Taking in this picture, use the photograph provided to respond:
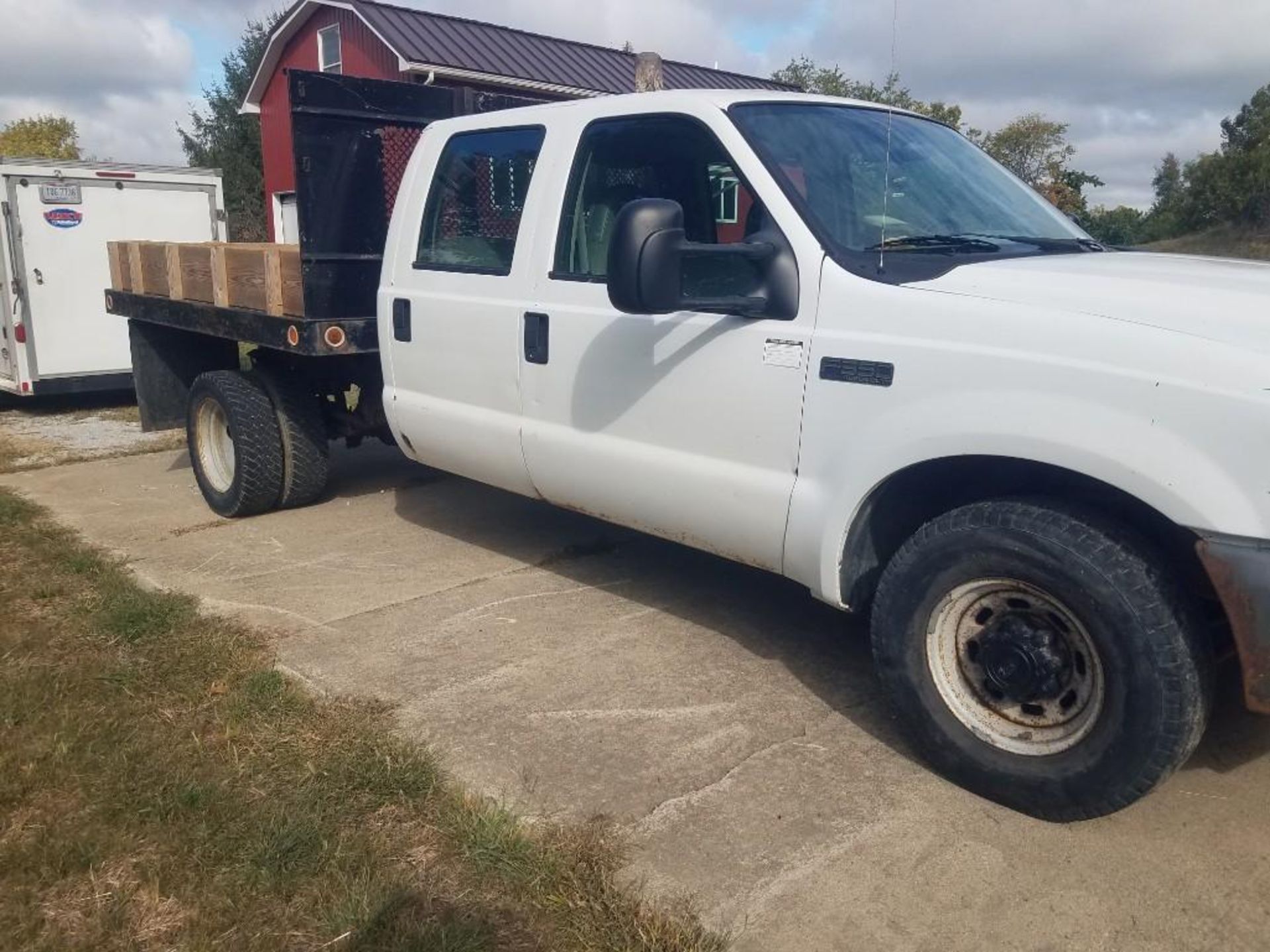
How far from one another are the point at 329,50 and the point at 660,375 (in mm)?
24084

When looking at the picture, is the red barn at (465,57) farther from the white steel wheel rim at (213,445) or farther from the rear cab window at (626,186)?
the rear cab window at (626,186)

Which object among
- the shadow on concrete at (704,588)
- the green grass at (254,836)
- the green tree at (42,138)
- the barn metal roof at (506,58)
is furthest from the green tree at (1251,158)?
the green tree at (42,138)

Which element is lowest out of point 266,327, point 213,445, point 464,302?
point 213,445

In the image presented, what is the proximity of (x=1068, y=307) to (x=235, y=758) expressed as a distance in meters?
2.82

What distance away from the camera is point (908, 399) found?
3264 millimetres

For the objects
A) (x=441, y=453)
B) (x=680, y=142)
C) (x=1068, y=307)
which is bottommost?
(x=441, y=453)

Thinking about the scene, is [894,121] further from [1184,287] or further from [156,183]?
[156,183]

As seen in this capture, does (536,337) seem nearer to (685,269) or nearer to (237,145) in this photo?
(685,269)

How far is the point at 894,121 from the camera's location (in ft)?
14.5

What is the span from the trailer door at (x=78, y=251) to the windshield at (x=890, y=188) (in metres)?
8.52

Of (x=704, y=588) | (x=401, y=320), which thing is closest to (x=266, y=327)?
(x=401, y=320)

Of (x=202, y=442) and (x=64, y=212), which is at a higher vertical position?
(x=64, y=212)

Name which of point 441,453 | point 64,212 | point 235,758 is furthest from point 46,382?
point 235,758

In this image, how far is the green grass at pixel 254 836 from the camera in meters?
2.77
